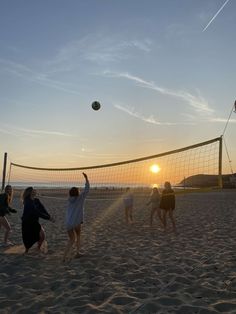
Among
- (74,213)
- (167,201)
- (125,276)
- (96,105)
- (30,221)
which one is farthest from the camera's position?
(96,105)

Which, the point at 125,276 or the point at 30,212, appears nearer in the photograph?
the point at 125,276

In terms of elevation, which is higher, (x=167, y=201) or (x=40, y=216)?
(x=167, y=201)

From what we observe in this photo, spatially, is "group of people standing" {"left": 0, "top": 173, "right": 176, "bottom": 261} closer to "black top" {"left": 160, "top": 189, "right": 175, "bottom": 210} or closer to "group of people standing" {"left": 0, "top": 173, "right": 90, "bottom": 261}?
"group of people standing" {"left": 0, "top": 173, "right": 90, "bottom": 261}

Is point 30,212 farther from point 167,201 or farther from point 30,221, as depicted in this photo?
point 167,201

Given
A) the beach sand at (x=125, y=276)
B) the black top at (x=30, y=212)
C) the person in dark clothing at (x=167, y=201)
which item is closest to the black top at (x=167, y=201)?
the person in dark clothing at (x=167, y=201)

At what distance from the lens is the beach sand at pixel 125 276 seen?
469 cm

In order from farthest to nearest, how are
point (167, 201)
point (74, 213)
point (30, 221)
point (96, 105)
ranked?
1. point (96, 105)
2. point (167, 201)
3. point (30, 221)
4. point (74, 213)

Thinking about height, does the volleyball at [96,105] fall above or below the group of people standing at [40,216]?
above

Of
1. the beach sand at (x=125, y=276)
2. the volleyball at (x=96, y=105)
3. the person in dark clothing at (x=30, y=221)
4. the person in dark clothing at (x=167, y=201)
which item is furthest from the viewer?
the volleyball at (x=96, y=105)

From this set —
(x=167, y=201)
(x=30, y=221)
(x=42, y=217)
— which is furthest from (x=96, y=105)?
(x=30, y=221)

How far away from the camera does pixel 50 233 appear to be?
10695 millimetres

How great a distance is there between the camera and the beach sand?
15.4 feet

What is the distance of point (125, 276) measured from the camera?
6.03 m

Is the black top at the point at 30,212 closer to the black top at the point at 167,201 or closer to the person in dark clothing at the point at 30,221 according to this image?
the person in dark clothing at the point at 30,221
